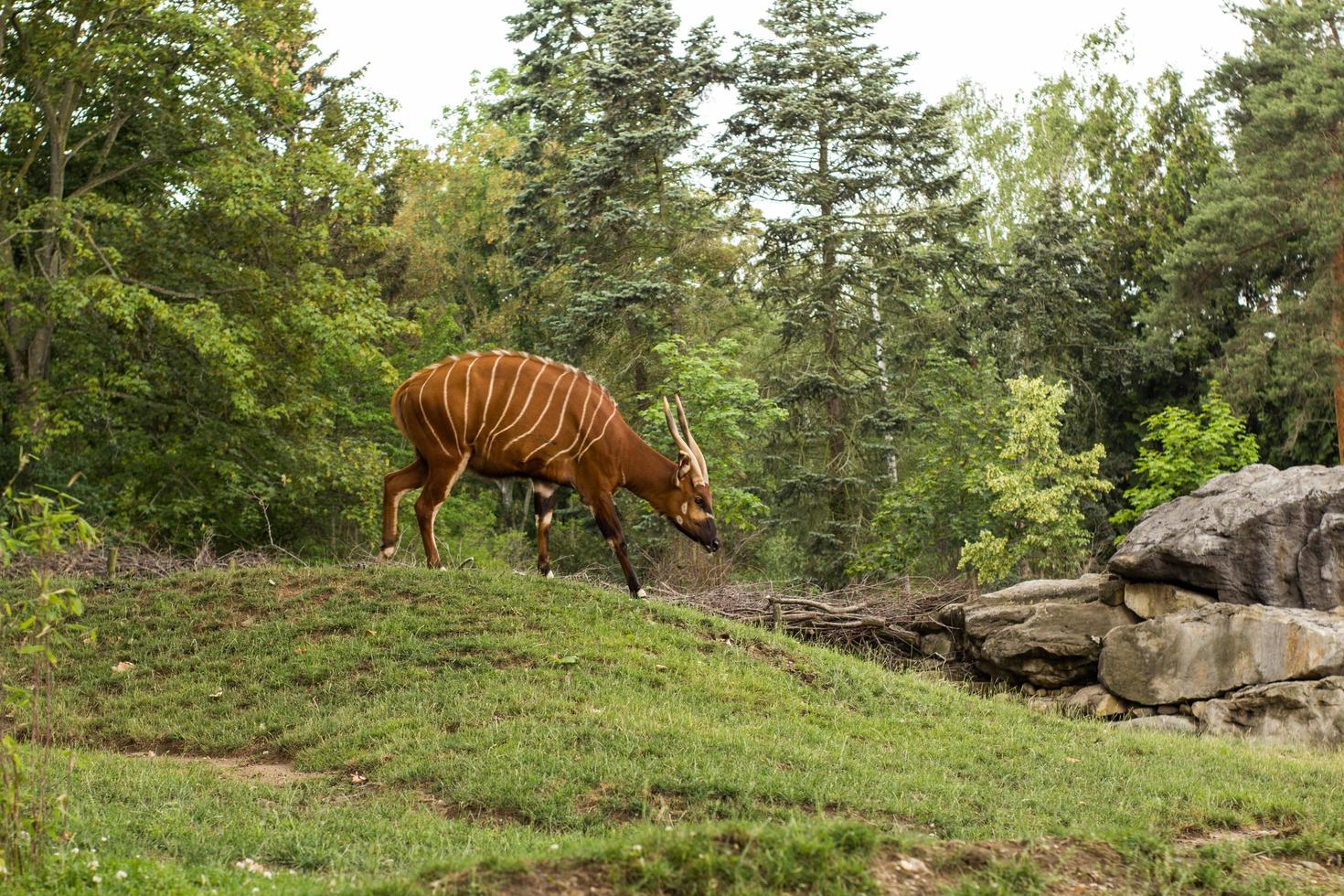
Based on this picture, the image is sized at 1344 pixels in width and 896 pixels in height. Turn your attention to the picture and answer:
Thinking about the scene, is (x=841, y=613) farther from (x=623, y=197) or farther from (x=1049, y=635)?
(x=623, y=197)

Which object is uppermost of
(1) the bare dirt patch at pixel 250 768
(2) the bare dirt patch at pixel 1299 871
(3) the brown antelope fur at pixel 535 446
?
(3) the brown antelope fur at pixel 535 446

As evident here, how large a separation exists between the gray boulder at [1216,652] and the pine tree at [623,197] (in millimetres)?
15929

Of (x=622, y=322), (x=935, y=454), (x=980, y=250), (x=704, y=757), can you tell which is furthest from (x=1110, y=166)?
(x=704, y=757)

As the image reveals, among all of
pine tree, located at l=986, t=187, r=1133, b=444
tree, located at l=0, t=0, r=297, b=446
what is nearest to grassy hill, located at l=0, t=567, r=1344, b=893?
tree, located at l=0, t=0, r=297, b=446

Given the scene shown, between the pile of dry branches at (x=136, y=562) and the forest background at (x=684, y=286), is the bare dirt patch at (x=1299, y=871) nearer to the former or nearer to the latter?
the pile of dry branches at (x=136, y=562)

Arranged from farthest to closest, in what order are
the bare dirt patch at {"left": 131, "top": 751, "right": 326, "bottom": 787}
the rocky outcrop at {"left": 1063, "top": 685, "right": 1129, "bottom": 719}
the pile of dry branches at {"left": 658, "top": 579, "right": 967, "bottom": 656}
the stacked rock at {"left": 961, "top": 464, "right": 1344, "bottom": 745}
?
the pile of dry branches at {"left": 658, "top": 579, "right": 967, "bottom": 656} < the rocky outcrop at {"left": 1063, "top": 685, "right": 1129, "bottom": 719} < the stacked rock at {"left": 961, "top": 464, "right": 1344, "bottom": 745} < the bare dirt patch at {"left": 131, "top": 751, "right": 326, "bottom": 787}

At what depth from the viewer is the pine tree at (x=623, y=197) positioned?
3125 cm

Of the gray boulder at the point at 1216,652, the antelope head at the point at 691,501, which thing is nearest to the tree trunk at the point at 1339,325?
the gray boulder at the point at 1216,652

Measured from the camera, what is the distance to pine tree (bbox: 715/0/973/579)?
1240 inches

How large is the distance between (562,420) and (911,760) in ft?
18.7

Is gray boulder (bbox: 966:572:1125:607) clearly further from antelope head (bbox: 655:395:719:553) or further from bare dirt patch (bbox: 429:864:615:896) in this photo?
bare dirt patch (bbox: 429:864:615:896)

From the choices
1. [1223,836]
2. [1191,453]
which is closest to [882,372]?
[1191,453]

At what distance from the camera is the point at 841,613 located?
19078 millimetres

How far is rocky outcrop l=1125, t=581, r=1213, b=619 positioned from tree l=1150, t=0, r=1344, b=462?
12.2 metres
